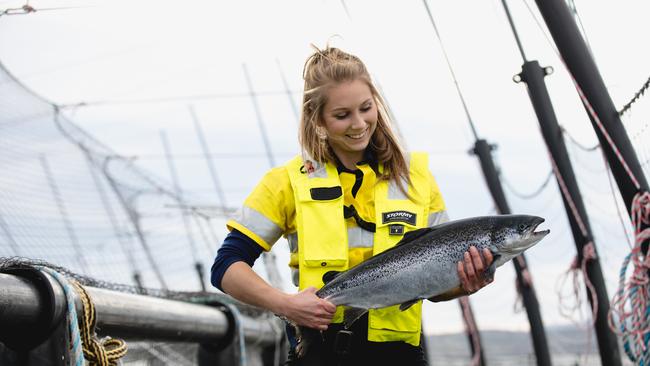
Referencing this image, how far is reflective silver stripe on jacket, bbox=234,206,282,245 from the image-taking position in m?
4.20

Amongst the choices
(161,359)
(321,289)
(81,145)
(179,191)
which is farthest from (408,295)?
(179,191)

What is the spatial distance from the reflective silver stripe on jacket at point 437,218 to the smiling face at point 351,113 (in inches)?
17.7

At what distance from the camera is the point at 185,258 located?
17.7 meters

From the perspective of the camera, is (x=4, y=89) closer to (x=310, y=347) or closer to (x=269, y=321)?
(x=269, y=321)

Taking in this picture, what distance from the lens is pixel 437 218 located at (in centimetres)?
440

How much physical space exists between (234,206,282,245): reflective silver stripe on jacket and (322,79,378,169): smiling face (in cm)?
46

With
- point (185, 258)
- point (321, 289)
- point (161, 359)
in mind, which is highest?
point (321, 289)

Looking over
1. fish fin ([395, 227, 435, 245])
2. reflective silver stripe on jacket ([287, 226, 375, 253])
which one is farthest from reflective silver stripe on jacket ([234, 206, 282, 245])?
fish fin ([395, 227, 435, 245])

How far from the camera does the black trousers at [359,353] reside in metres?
3.99

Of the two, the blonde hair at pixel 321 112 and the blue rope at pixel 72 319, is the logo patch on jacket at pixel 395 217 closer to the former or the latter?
the blonde hair at pixel 321 112

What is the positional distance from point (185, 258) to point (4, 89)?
22.9 feet

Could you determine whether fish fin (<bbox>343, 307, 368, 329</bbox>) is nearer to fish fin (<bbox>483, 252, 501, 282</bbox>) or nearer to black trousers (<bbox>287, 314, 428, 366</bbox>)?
black trousers (<bbox>287, 314, 428, 366</bbox>)

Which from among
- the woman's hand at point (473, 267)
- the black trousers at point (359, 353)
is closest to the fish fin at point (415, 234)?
the woman's hand at point (473, 267)

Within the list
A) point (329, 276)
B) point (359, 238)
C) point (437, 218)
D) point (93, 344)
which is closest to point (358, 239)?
point (359, 238)
